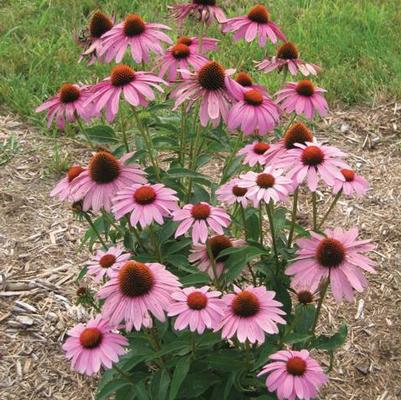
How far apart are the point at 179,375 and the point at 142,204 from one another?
0.40 meters

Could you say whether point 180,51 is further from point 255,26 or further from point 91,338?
point 91,338

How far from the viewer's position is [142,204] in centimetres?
161

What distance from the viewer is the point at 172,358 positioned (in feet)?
5.86

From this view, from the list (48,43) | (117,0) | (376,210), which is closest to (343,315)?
(376,210)

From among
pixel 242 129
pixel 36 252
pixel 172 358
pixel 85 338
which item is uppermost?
pixel 242 129

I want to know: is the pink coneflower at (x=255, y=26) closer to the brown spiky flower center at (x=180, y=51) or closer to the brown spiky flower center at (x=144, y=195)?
the brown spiky flower center at (x=180, y=51)

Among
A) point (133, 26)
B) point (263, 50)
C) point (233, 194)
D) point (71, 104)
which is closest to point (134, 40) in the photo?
point (133, 26)

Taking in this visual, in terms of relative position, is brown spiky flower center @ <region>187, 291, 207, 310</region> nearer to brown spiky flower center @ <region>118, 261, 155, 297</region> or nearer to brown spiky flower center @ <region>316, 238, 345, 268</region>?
brown spiky flower center @ <region>118, 261, 155, 297</region>

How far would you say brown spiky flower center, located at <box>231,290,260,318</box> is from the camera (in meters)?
1.50

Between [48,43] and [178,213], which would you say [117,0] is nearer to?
[48,43]

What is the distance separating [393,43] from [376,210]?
1.38 metres

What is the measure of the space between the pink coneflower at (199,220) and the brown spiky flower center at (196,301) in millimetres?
165

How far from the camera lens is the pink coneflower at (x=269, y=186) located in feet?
5.23

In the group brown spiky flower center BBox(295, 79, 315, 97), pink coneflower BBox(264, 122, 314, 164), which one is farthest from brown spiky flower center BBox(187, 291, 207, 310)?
brown spiky flower center BBox(295, 79, 315, 97)
